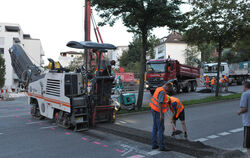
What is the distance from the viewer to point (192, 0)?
15.2 meters

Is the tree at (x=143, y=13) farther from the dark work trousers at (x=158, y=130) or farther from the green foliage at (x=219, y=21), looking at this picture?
the dark work trousers at (x=158, y=130)

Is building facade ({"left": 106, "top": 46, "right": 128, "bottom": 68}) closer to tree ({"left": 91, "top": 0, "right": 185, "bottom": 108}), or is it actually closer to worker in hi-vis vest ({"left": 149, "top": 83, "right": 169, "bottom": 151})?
tree ({"left": 91, "top": 0, "right": 185, "bottom": 108})

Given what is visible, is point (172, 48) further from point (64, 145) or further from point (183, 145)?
point (64, 145)

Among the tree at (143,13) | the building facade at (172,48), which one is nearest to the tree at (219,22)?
the tree at (143,13)

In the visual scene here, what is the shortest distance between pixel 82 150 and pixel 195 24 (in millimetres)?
12007

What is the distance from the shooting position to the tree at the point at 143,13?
10.5m

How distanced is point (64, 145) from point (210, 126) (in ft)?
17.0

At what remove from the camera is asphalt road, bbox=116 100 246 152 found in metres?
6.70

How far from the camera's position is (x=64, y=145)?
21.7 feet

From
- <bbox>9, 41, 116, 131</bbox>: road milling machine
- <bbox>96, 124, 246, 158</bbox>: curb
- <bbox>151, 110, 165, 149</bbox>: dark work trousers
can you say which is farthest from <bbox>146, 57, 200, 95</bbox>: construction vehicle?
<bbox>151, 110, 165, 149</bbox>: dark work trousers

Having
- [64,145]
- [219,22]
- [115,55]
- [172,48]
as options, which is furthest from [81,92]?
[115,55]

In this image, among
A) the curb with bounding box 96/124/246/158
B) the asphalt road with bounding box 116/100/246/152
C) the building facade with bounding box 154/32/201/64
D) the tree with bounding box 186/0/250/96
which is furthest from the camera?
the building facade with bounding box 154/32/201/64

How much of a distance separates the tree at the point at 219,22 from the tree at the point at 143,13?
12.8 ft

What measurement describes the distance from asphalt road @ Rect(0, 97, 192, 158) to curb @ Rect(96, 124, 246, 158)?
23cm
